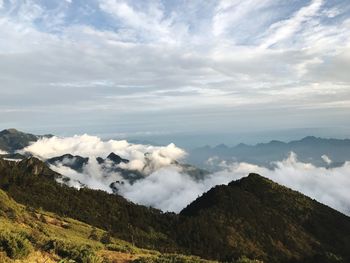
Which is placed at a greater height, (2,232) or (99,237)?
(2,232)

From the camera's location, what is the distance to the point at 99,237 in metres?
192

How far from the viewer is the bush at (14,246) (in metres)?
27.2

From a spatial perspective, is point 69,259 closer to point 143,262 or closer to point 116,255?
point 143,262

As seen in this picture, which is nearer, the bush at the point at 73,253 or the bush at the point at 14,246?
the bush at the point at 14,246

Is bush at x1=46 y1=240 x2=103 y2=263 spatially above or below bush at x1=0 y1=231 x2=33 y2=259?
below

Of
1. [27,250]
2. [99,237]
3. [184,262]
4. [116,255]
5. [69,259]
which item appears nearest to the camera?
[27,250]

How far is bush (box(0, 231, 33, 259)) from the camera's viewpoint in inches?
1072

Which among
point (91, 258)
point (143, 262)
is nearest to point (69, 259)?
point (91, 258)

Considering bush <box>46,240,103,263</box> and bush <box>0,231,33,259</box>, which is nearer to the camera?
bush <box>0,231,33,259</box>

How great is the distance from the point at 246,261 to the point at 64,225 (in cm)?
14659

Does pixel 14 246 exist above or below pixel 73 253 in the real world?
above

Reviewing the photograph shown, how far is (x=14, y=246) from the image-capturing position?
27359 mm

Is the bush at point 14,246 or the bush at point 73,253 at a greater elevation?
the bush at point 14,246

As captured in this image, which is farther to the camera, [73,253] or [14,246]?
[73,253]
